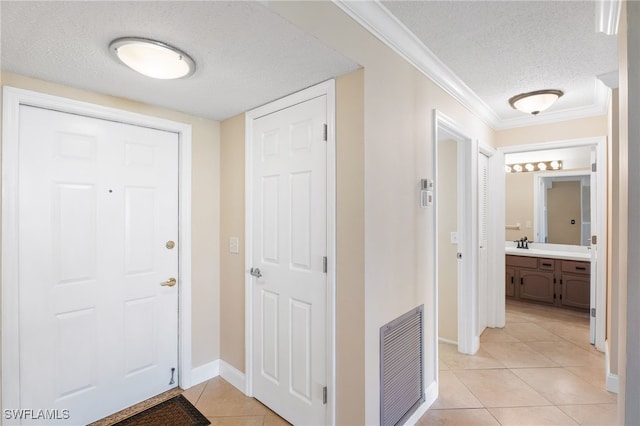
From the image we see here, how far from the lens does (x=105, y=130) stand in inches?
79.0

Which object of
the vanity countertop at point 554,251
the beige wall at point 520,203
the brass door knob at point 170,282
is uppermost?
the beige wall at point 520,203

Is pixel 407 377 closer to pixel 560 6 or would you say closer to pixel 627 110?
pixel 627 110

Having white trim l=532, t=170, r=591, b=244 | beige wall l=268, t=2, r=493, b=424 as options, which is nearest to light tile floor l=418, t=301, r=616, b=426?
beige wall l=268, t=2, r=493, b=424

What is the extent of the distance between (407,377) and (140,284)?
1.93m

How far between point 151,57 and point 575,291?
532 centimetres

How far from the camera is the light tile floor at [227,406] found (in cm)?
201

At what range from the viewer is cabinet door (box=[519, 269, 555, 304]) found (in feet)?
14.3

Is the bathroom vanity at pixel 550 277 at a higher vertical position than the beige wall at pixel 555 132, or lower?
lower

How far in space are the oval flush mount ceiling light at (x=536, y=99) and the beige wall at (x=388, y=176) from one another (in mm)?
957

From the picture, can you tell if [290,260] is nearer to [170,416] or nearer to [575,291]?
[170,416]

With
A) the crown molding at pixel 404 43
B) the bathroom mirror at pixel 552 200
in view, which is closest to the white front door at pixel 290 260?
the crown molding at pixel 404 43

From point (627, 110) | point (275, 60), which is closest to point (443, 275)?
point (627, 110)

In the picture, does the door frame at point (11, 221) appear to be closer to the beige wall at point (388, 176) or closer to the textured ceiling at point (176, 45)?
the textured ceiling at point (176, 45)

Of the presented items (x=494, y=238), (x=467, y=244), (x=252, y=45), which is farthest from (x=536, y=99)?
(x=252, y=45)
